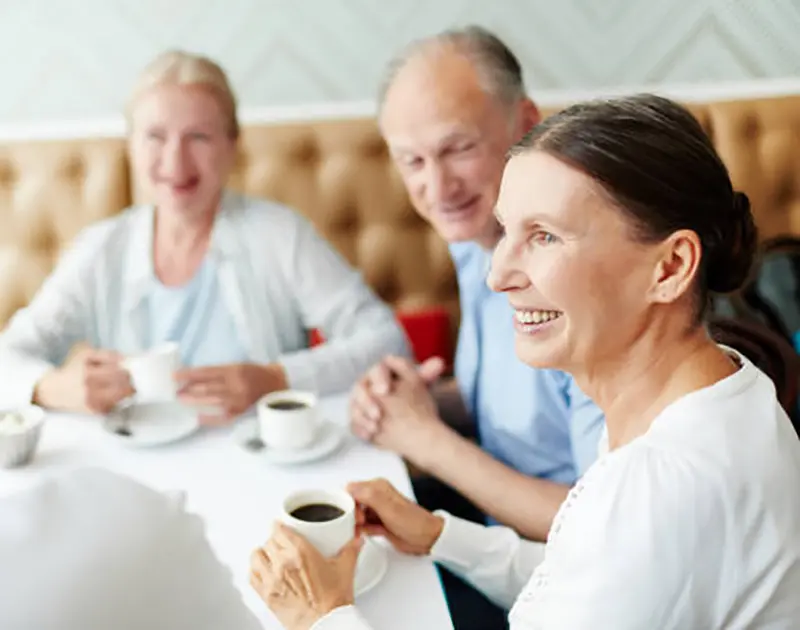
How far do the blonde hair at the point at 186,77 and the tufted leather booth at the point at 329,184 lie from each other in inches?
19.0

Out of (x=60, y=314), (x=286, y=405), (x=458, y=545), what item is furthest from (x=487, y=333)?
(x=60, y=314)

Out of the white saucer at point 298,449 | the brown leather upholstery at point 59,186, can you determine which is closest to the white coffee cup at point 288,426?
the white saucer at point 298,449

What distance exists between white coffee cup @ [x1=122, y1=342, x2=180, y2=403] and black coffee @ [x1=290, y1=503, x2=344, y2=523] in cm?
48

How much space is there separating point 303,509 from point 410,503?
0.15 metres

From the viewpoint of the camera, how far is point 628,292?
79cm

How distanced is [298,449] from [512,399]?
0.35 metres

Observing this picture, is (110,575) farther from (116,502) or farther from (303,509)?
(303,509)

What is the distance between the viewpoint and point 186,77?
1694 millimetres

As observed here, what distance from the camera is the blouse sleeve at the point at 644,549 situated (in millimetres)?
690

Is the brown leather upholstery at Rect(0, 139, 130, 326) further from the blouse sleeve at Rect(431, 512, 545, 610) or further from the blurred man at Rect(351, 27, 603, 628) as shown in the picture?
the blouse sleeve at Rect(431, 512, 545, 610)

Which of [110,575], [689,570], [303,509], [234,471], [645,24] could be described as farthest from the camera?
[645,24]

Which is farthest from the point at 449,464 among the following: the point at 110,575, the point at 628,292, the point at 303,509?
the point at 110,575

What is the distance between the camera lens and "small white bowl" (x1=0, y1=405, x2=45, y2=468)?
1.22m

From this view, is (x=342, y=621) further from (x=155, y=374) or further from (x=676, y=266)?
(x=155, y=374)
